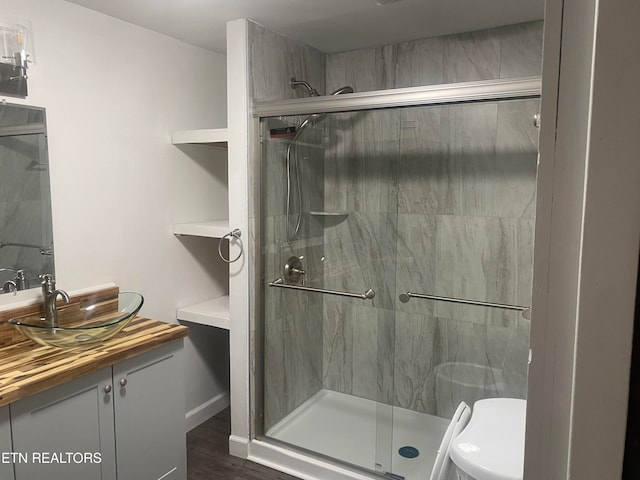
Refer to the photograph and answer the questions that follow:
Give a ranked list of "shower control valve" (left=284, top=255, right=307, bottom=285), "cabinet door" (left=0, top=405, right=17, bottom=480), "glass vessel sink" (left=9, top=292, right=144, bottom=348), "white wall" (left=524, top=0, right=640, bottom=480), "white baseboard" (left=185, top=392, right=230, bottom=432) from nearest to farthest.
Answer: "white wall" (left=524, top=0, right=640, bottom=480)
"cabinet door" (left=0, top=405, right=17, bottom=480)
"glass vessel sink" (left=9, top=292, right=144, bottom=348)
"shower control valve" (left=284, top=255, right=307, bottom=285)
"white baseboard" (left=185, top=392, right=230, bottom=432)

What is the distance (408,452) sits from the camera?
2547 mm

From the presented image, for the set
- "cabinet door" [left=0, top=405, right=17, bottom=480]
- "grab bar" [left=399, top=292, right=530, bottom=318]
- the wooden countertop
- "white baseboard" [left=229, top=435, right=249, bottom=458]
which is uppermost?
"grab bar" [left=399, top=292, right=530, bottom=318]

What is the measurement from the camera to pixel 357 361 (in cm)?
301

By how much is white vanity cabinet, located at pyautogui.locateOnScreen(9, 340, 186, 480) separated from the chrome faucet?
0.42 m

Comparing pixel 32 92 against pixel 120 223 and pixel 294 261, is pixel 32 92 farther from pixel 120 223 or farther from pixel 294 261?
pixel 294 261

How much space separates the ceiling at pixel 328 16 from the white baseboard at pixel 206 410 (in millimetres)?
2245

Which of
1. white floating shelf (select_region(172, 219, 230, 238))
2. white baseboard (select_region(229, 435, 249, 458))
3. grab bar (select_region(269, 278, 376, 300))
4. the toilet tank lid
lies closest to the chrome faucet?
white floating shelf (select_region(172, 219, 230, 238))

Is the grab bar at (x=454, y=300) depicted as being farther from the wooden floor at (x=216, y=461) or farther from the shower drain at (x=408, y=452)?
the wooden floor at (x=216, y=461)

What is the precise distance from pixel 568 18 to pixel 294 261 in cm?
234

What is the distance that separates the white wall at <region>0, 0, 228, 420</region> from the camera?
2.11 metres

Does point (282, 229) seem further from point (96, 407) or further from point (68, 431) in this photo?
point (68, 431)

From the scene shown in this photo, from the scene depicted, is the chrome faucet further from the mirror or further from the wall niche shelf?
the wall niche shelf

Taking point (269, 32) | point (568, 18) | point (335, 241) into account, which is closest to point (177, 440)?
point (335, 241)
